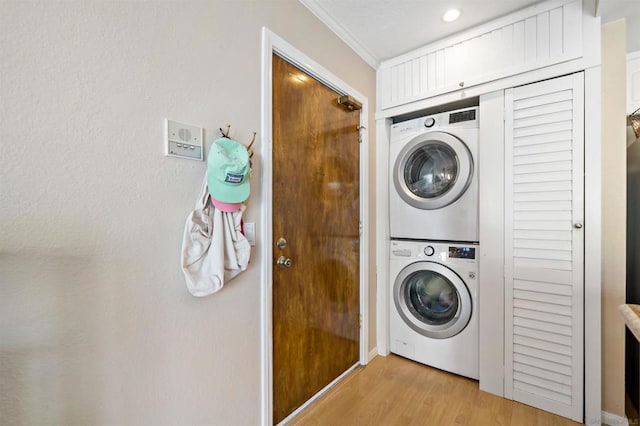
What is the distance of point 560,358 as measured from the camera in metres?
1.56

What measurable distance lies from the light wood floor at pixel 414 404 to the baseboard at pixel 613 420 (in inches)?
7.4

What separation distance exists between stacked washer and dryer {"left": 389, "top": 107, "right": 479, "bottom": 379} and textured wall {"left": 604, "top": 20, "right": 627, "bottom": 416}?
62 centimetres

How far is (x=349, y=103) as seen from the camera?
1936 mm

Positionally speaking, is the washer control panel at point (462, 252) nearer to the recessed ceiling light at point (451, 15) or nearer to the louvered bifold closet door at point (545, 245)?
the louvered bifold closet door at point (545, 245)

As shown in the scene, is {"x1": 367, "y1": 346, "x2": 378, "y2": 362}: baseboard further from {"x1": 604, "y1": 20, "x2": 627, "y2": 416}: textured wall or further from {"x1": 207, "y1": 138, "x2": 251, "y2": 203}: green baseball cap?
{"x1": 207, "y1": 138, "x2": 251, "y2": 203}: green baseball cap

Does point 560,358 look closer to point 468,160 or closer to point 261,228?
point 468,160

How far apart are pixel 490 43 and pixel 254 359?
7.65 ft

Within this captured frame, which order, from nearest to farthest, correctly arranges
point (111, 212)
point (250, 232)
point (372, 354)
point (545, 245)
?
point (111, 212) → point (250, 232) → point (545, 245) → point (372, 354)

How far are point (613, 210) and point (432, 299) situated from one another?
3.82 ft

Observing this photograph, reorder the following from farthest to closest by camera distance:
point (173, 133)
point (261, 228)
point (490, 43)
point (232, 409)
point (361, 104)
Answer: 1. point (361, 104)
2. point (490, 43)
3. point (261, 228)
4. point (232, 409)
5. point (173, 133)

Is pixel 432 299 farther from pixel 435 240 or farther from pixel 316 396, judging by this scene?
pixel 316 396

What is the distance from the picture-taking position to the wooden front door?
59.6 inches

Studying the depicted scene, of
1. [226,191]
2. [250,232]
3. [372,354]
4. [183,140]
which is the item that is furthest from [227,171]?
[372,354]

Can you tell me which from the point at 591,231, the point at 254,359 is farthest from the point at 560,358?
the point at 254,359
